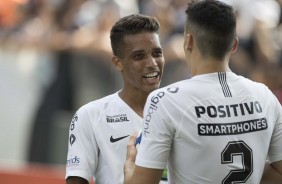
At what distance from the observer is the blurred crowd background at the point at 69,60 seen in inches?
381

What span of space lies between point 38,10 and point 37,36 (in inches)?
20.4

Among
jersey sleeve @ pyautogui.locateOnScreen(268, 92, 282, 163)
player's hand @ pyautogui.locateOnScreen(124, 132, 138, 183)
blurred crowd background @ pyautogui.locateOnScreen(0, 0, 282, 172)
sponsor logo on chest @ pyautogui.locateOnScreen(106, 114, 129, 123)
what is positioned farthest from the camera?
blurred crowd background @ pyautogui.locateOnScreen(0, 0, 282, 172)

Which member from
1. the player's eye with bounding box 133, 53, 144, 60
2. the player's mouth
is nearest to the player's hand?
the player's mouth

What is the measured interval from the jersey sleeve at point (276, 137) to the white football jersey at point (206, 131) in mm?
138

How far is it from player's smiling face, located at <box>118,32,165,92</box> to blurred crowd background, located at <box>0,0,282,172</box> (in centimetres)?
408

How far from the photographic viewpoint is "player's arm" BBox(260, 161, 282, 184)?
14.8 ft

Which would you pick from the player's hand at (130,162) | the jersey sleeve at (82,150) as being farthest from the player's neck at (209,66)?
the jersey sleeve at (82,150)

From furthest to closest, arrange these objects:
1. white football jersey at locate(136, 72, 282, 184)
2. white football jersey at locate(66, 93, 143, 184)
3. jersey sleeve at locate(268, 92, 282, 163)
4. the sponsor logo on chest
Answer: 1. the sponsor logo on chest
2. white football jersey at locate(66, 93, 143, 184)
3. jersey sleeve at locate(268, 92, 282, 163)
4. white football jersey at locate(136, 72, 282, 184)

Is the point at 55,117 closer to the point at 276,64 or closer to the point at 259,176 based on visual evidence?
the point at 276,64

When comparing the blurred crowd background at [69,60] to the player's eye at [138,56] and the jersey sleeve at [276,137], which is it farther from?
the jersey sleeve at [276,137]

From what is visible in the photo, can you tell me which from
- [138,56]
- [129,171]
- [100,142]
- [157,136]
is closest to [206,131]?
[157,136]

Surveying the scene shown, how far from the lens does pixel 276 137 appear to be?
445 centimetres

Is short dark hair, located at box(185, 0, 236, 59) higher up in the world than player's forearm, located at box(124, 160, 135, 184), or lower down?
higher up

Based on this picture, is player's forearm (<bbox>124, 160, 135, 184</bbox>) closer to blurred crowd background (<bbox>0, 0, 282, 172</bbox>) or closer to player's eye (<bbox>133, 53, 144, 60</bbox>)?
player's eye (<bbox>133, 53, 144, 60</bbox>)
